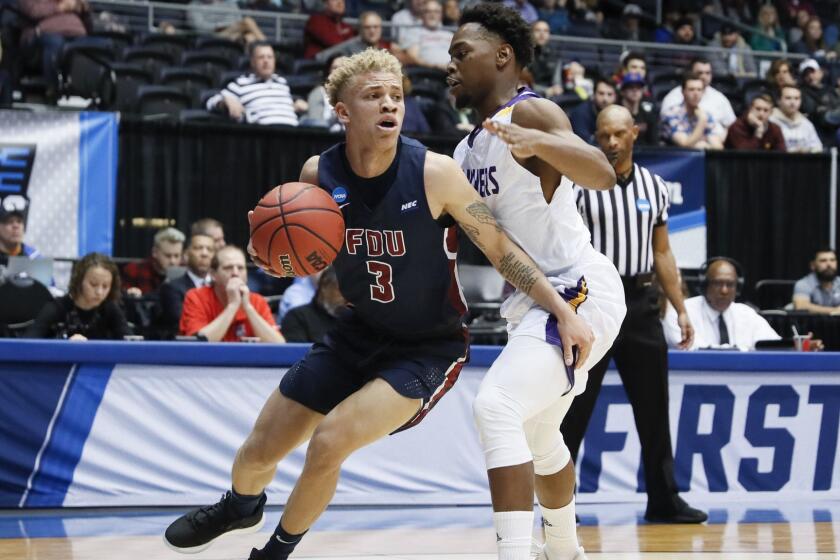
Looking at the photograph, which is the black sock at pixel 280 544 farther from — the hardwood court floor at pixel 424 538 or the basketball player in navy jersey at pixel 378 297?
the hardwood court floor at pixel 424 538

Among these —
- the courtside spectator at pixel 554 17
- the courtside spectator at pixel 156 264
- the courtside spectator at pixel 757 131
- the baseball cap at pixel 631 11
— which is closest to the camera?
the courtside spectator at pixel 156 264

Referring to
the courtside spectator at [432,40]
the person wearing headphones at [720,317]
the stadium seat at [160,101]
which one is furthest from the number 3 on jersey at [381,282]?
the courtside spectator at [432,40]

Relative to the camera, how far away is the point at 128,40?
1259cm

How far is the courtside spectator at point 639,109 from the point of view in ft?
39.7

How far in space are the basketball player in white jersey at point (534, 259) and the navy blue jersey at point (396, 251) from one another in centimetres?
25

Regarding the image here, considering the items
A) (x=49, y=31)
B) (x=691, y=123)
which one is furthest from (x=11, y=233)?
(x=691, y=123)

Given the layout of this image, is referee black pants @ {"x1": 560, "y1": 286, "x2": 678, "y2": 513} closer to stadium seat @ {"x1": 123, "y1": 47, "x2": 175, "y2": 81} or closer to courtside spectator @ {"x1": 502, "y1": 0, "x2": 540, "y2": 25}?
stadium seat @ {"x1": 123, "y1": 47, "x2": 175, "y2": 81}

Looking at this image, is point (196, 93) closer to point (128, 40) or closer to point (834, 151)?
point (128, 40)

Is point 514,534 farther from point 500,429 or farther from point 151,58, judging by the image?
point 151,58

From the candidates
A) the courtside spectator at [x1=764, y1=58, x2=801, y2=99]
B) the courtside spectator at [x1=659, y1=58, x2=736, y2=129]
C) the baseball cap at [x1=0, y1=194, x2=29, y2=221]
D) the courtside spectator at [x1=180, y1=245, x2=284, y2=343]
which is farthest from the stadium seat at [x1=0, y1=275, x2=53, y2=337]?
the courtside spectator at [x1=764, y1=58, x2=801, y2=99]

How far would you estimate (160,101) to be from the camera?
1136 cm

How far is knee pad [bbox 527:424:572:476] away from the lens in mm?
4547

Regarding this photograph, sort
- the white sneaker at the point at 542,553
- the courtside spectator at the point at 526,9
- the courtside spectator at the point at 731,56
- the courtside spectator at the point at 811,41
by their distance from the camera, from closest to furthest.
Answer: the white sneaker at the point at 542,553, the courtside spectator at the point at 526,9, the courtside spectator at the point at 731,56, the courtside spectator at the point at 811,41

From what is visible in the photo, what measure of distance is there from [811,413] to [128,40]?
801cm
